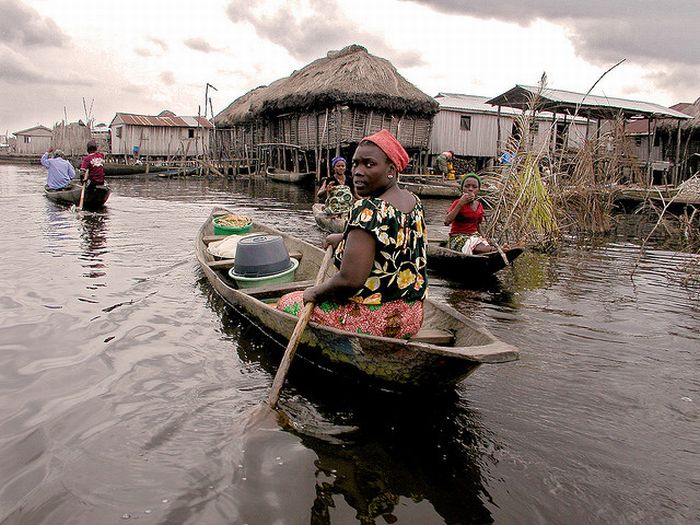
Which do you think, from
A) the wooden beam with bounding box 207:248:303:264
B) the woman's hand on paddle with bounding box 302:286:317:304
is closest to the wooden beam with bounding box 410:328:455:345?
the woman's hand on paddle with bounding box 302:286:317:304

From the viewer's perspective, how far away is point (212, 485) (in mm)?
2488

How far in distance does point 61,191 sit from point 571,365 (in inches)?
488

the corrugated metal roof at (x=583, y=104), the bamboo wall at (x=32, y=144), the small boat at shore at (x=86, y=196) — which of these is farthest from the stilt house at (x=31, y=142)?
the corrugated metal roof at (x=583, y=104)

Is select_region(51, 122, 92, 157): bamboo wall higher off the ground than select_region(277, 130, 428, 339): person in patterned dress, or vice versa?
select_region(51, 122, 92, 157): bamboo wall

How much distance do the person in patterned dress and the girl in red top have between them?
10.9 feet

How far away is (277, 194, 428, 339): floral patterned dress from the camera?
9.37 ft

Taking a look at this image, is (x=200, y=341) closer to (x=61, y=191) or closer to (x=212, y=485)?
(x=212, y=485)

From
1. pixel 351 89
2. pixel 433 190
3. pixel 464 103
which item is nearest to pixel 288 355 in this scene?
pixel 433 190

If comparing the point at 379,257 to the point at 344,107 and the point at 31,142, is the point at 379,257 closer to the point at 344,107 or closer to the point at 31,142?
the point at 344,107

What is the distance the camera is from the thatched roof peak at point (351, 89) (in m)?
18.9

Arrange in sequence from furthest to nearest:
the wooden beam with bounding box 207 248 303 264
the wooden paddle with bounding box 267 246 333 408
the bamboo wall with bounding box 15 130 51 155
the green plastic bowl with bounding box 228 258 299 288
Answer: the bamboo wall with bounding box 15 130 51 155, the wooden beam with bounding box 207 248 303 264, the green plastic bowl with bounding box 228 258 299 288, the wooden paddle with bounding box 267 246 333 408

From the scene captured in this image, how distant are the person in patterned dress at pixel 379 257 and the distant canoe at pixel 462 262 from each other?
3.07 metres

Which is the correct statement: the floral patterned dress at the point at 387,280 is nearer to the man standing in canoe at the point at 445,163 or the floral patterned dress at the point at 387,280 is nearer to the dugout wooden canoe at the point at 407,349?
the dugout wooden canoe at the point at 407,349

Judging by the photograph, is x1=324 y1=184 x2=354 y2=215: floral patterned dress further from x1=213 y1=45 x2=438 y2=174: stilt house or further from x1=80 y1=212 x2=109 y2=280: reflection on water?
x1=213 y1=45 x2=438 y2=174: stilt house
